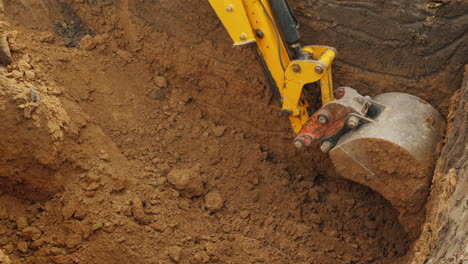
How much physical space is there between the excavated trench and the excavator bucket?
14cm

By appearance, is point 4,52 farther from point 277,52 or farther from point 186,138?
point 277,52

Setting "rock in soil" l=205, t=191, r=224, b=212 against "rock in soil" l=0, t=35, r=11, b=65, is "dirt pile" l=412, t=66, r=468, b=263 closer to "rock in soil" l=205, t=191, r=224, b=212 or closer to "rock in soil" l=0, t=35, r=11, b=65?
"rock in soil" l=205, t=191, r=224, b=212

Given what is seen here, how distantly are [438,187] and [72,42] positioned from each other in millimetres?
3329

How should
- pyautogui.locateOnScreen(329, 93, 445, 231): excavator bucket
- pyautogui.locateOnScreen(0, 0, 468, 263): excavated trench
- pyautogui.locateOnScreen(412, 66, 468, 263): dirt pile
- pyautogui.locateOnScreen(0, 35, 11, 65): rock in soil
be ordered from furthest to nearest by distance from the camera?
1. pyautogui.locateOnScreen(0, 35, 11, 65): rock in soil
2. pyautogui.locateOnScreen(0, 0, 468, 263): excavated trench
3. pyautogui.locateOnScreen(329, 93, 445, 231): excavator bucket
4. pyautogui.locateOnScreen(412, 66, 468, 263): dirt pile

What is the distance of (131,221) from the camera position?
143 inches

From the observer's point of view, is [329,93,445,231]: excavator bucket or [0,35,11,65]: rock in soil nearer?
[329,93,445,231]: excavator bucket

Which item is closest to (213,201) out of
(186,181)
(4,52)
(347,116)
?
(186,181)

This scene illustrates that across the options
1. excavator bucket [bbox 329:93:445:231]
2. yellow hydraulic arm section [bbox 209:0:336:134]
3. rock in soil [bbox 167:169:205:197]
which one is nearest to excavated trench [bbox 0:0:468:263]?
rock in soil [bbox 167:169:205:197]

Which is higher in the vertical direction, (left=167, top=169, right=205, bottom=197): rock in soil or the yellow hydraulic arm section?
the yellow hydraulic arm section

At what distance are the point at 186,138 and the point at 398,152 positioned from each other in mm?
1888

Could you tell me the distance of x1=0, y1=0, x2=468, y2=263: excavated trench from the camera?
11.5 feet

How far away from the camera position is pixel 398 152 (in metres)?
3.27

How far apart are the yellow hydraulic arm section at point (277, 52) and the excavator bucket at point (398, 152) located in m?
0.46

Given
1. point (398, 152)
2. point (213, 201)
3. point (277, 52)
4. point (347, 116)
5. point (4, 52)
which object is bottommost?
Result: point (213, 201)
